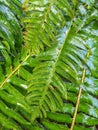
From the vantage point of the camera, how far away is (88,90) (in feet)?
5.43

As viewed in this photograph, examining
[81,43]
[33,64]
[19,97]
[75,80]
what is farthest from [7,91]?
[81,43]

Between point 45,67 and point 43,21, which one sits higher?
point 43,21

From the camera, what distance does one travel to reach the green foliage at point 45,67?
5.07 feet

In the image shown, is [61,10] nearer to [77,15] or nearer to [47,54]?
[77,15]

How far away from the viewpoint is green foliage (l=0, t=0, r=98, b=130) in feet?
5.07

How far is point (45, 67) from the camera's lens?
1608 mm

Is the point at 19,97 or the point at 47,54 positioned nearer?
the point at 19,97

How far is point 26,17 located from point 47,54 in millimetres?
224

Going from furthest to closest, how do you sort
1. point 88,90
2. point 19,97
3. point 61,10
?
point 61,10
point 88,90
point 19,97

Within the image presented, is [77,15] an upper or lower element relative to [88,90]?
upper

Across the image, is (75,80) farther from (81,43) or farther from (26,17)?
(26,17)

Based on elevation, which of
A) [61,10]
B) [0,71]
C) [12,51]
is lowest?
[0,71]

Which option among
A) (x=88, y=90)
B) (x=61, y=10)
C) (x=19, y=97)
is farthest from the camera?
(x=61, y=10)

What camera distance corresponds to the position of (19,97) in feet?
5.09
